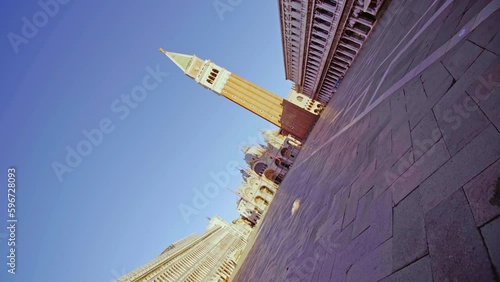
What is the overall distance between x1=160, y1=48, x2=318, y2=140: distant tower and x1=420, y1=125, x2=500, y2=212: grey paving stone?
33.9 meters

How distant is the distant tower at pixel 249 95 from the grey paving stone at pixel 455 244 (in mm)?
34150

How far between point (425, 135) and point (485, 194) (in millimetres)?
1146

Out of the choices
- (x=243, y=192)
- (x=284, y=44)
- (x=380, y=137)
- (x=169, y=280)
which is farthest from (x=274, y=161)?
(x=380, y=137)

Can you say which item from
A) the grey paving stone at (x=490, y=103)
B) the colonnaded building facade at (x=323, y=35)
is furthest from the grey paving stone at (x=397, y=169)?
the colonnaded building facade at (x=323, y=35)

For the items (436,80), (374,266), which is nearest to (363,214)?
(374,266)

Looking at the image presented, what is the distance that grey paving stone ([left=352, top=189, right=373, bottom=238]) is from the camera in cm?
268

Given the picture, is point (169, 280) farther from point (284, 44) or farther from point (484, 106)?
point (284, 44)

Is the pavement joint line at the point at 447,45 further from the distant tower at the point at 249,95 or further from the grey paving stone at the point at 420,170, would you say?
the distant tower at the point at 249,95

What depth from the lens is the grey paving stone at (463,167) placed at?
171 centimetres

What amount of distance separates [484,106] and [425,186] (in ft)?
2.33

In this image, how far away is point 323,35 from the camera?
29812 millimetres

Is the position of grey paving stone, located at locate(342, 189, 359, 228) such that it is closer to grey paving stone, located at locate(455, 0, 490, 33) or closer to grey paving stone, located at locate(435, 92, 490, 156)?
grey paving stone, located at locate(435, 92, 490, 156)

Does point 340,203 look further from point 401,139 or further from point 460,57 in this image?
point 460,57

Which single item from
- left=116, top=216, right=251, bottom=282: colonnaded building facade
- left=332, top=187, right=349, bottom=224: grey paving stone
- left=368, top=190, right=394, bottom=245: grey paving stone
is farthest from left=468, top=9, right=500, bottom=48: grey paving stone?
left=116, top=216, right=251, bottom=282: colonnaded building facade
